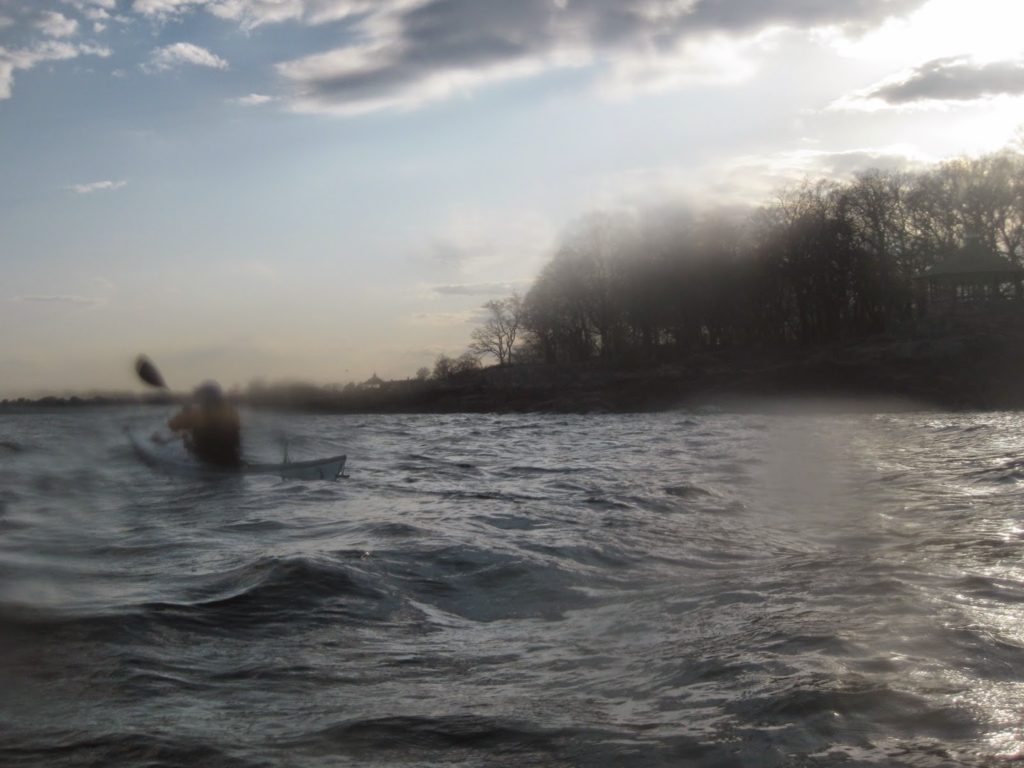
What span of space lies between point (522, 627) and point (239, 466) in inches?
571

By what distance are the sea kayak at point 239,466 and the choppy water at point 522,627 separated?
8.64 ft

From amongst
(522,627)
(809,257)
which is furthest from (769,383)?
(522,627)

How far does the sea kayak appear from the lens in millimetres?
21281

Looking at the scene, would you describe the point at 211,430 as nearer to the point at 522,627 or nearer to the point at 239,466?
the point at 239,466

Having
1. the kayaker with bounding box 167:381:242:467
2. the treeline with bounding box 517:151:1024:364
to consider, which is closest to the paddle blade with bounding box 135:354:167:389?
the kayaker with bounding box 167:381:242:467

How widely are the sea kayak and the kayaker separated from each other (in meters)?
0.20

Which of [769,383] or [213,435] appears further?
[769,383]

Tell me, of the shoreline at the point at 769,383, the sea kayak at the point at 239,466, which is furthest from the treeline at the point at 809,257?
the sea kayak at the point at 239,466

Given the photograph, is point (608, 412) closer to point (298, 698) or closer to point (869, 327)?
point (869, 327)

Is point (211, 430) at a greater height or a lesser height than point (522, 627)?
greater

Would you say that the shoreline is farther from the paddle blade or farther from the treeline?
the paddle blade

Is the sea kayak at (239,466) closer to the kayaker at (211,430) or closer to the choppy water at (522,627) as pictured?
the kayaker at (211,430)

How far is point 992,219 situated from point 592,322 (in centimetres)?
3366

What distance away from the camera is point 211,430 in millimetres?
21203
